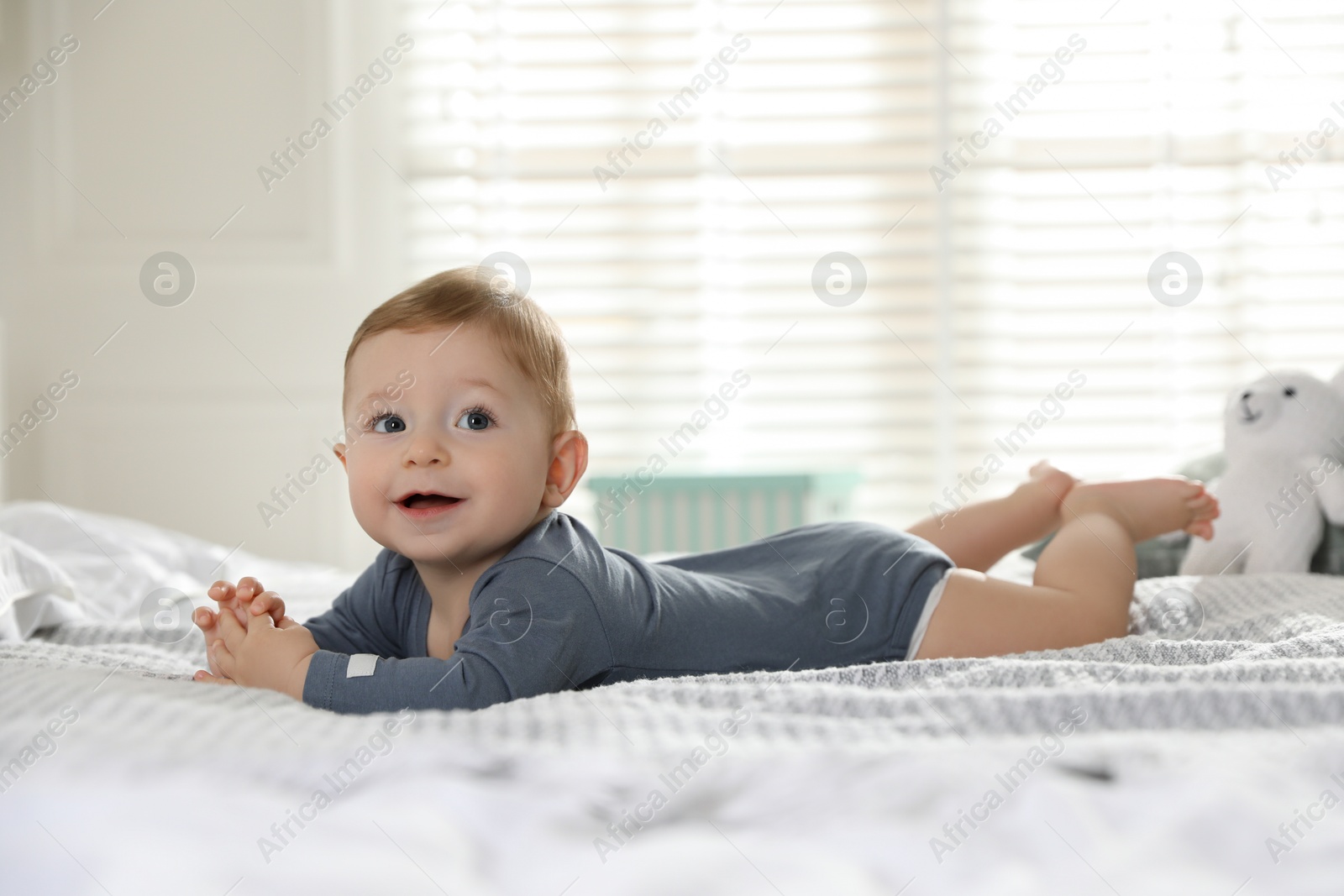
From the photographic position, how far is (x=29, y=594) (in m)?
1.02

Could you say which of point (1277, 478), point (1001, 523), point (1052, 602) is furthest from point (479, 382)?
point (1277, 478)

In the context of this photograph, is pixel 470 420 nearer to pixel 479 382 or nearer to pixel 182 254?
pixel 479 382

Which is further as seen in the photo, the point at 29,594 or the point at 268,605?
the point at 29,594

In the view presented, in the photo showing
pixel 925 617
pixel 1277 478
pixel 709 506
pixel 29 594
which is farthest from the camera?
pixel 709 506

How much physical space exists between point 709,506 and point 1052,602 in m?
1.29

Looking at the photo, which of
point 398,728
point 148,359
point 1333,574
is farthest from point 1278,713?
point 148,359

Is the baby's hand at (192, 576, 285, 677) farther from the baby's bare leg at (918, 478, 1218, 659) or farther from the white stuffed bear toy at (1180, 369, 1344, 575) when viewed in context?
the white stuffed bear toy at (1180, 369, 1344, 575)

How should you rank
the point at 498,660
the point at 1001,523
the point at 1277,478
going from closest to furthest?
the point at 498,660 → the point at 1001,523 → the point at 1277,478

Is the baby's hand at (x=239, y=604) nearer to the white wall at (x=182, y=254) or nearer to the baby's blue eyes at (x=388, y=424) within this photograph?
the baby's blue eyes at (x=388, y=424)

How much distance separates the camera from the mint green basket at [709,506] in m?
2.15

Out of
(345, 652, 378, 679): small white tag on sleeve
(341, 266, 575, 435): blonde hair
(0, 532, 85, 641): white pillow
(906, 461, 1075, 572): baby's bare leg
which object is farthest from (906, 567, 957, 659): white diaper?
(0, 532, 85, 641): white pillow

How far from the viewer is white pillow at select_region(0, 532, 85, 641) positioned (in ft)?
3.18

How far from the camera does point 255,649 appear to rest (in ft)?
2.39

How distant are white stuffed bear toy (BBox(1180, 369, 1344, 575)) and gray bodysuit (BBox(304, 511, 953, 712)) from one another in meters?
0.52
